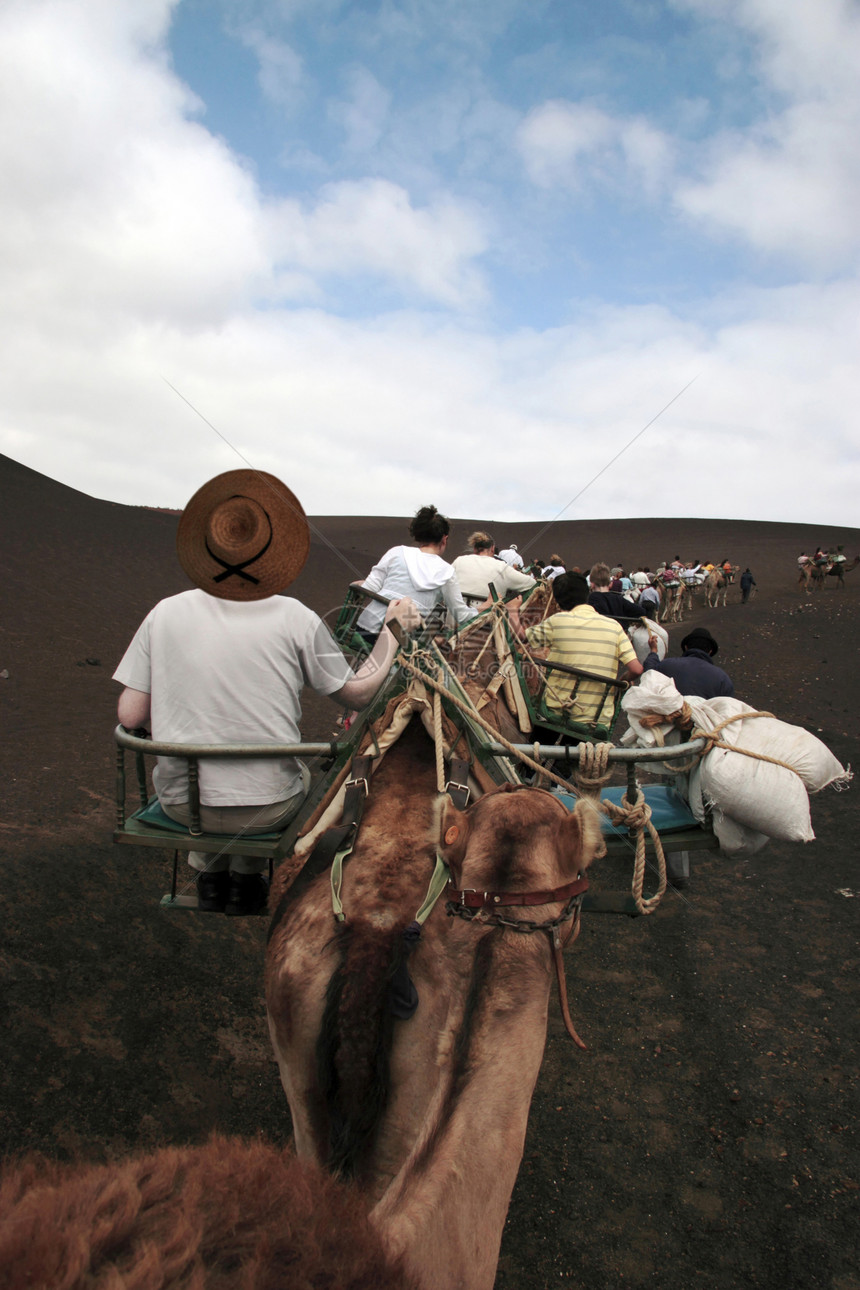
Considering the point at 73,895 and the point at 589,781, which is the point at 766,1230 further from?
→ the point at 73,895

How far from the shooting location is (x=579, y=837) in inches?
73.7

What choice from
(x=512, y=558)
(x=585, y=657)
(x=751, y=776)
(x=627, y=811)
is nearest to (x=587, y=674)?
(x=585, y=657)

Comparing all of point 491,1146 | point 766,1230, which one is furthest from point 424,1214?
point 766,1230

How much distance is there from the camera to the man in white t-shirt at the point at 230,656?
3041 mm

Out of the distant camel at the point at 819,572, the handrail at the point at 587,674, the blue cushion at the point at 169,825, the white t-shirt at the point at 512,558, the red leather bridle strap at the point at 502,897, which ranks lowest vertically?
the blue cushion at the point at 169,825

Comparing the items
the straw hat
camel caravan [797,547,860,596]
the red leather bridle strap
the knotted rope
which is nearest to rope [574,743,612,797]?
the knotted rope

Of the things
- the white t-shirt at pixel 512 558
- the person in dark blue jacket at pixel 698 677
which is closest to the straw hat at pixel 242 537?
the person in dark blue jacket at pixel 698 677

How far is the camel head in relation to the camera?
1846mm

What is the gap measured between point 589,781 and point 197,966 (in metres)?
3.27

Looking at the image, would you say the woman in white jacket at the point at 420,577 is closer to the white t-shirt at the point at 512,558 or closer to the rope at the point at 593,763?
the rope at the point at 593,763

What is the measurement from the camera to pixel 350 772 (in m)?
2.87

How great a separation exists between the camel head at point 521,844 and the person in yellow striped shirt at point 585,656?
10.8 ft

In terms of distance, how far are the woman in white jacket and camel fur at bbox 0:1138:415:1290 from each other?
419cm

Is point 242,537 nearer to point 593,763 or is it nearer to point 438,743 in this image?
point 438,743
